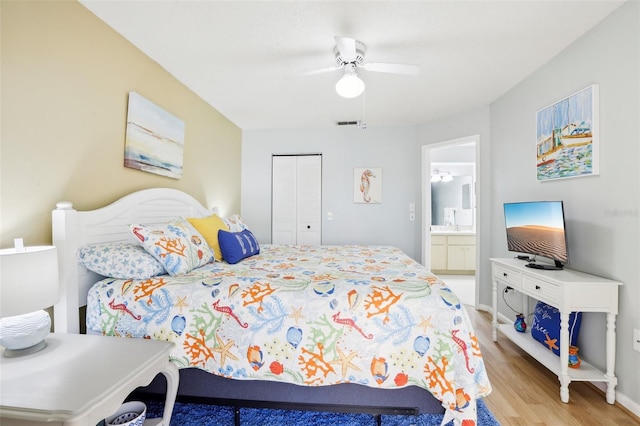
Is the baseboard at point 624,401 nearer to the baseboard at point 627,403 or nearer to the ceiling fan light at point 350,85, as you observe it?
the baseboard at point 627,403

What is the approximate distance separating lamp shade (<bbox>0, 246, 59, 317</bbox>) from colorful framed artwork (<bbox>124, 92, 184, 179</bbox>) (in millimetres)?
1200

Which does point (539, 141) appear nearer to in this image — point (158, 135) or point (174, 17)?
point (174, 17)

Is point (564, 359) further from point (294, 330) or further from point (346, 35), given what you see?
point (346, 35)

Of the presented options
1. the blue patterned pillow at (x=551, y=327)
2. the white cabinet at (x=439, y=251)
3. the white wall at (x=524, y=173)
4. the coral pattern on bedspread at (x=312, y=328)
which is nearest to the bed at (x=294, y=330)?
the coral pattern on bedspread at (x=312, y=328)

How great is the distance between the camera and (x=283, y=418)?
1.70m

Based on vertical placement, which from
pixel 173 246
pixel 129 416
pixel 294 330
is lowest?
pixel 129 416

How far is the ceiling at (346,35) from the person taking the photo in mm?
Result: 1854

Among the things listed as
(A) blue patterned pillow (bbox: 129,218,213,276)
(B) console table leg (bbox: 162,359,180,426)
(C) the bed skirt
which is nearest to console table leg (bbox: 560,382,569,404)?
(C) the bed skirt

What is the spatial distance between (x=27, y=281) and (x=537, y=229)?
3.21 m

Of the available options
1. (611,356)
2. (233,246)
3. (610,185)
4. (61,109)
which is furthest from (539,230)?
(61,109)

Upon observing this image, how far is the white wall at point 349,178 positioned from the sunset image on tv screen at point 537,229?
1668 mm

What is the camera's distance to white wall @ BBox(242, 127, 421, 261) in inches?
172

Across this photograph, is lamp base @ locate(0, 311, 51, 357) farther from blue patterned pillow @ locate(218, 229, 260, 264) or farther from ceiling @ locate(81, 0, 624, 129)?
ceiling @ locate(81, 0, 624, 129)

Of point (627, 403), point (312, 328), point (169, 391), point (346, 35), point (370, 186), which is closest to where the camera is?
point (169, 391)
